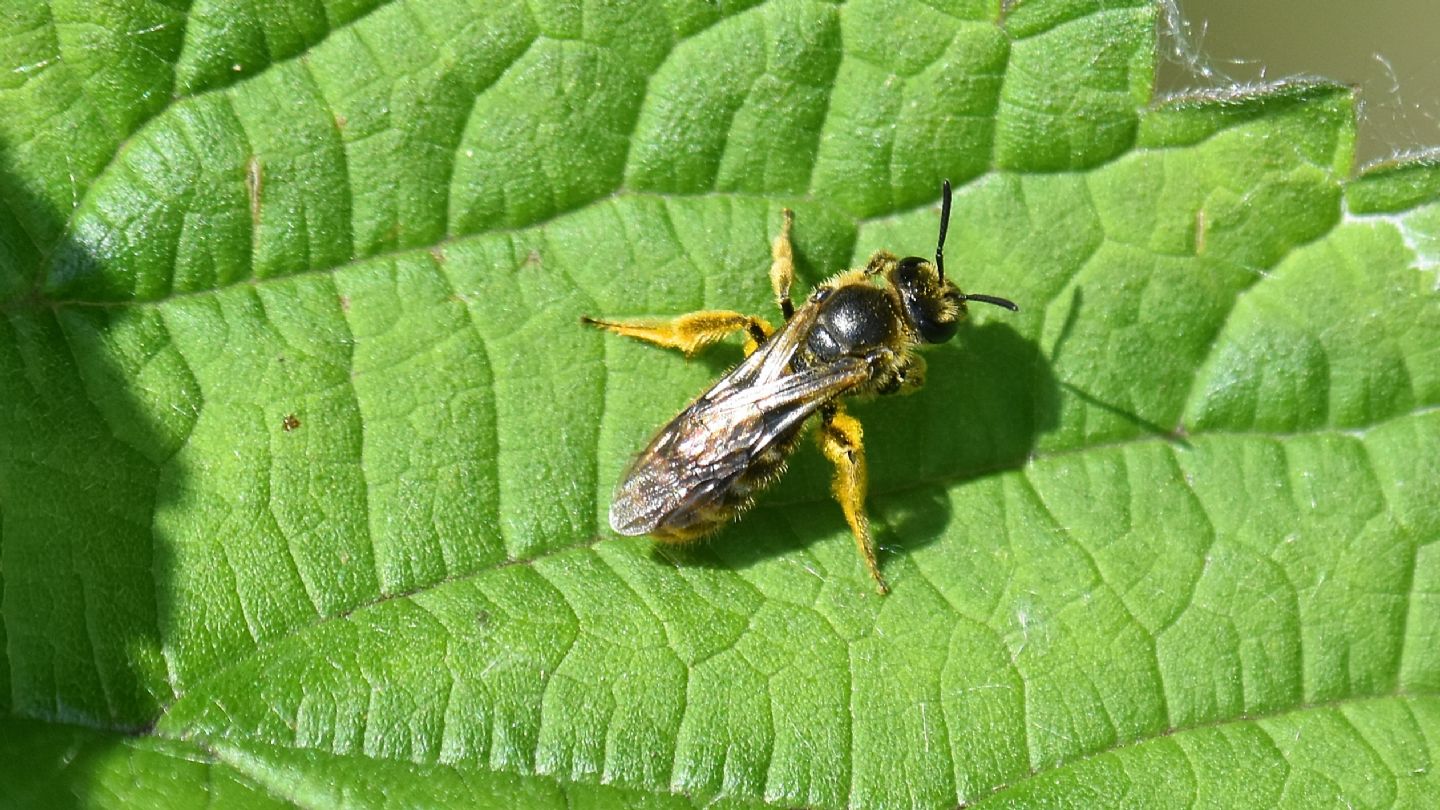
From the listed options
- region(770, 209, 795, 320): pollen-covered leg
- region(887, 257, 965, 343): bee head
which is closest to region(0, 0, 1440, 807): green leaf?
region(770, 209, 795, 320): pollen-covered leg

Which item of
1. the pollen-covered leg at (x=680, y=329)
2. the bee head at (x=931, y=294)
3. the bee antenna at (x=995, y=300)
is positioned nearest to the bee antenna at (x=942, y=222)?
the bee head at (x=931, y=294)

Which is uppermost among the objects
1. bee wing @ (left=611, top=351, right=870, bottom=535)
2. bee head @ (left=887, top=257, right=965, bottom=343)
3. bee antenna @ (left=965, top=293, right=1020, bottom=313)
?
bee head @ (left=887, top=257, right=965, bottom=343)

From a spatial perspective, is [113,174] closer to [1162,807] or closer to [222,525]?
[222,525]

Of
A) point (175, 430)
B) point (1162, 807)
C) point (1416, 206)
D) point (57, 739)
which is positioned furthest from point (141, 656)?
point (1416, 206)

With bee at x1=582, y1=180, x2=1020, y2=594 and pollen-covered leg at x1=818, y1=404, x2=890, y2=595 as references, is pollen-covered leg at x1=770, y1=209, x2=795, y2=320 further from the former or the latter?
pollen-covered leg at x1=818, y1=404, x2=890, y2=595

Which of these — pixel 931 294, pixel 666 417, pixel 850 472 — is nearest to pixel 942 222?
pixel 931 294

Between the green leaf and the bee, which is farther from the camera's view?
the bee
